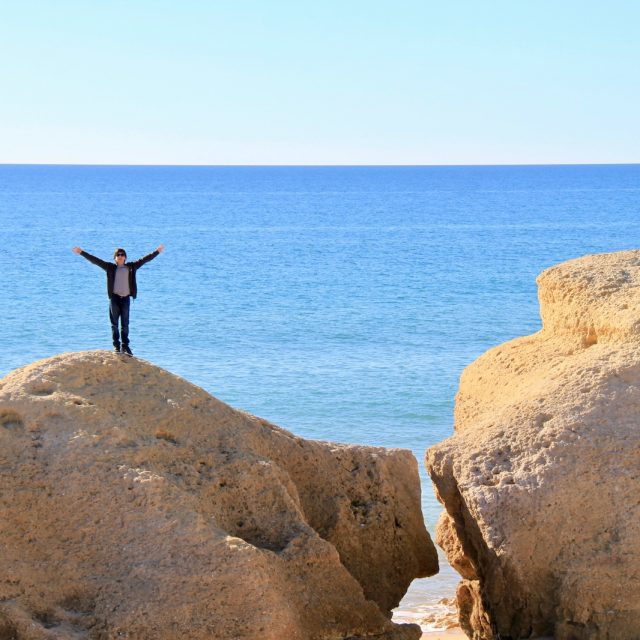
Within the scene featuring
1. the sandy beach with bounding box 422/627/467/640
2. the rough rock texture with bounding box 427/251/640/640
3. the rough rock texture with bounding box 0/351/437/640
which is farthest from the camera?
the sandy beach with bounding box 422/627/467/640

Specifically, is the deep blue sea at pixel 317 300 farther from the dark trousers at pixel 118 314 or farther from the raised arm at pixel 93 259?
the raised arm at pixel 93 259

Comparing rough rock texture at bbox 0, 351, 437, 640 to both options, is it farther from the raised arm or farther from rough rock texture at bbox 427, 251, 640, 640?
the raised arm

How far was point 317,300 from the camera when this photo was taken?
35.9 metres

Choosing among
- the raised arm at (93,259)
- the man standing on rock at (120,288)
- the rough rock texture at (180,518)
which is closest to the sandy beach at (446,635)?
the rough rock texture at (180,518)

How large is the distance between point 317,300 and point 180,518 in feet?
95.6

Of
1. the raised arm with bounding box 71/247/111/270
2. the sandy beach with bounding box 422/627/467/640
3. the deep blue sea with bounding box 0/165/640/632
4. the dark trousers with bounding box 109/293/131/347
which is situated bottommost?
the sandy beach with bounding box 422/627/467/640

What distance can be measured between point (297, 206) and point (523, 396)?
87029 millimetres

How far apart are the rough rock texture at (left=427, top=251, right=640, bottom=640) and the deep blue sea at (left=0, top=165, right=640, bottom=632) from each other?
3.33 m

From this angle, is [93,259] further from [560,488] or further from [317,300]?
[317,300]

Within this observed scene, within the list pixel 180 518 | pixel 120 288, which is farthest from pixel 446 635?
pixel 120 288

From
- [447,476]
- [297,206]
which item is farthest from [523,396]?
[297,206]

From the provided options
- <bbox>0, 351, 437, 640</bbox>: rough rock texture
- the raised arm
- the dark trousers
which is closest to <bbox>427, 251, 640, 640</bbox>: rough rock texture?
<bbox>0, 351, 437, 640</bbox>: rough rock texture

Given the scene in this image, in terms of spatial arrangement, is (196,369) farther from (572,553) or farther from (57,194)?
(57,194)

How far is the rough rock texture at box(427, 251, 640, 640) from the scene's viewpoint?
7227 mm
